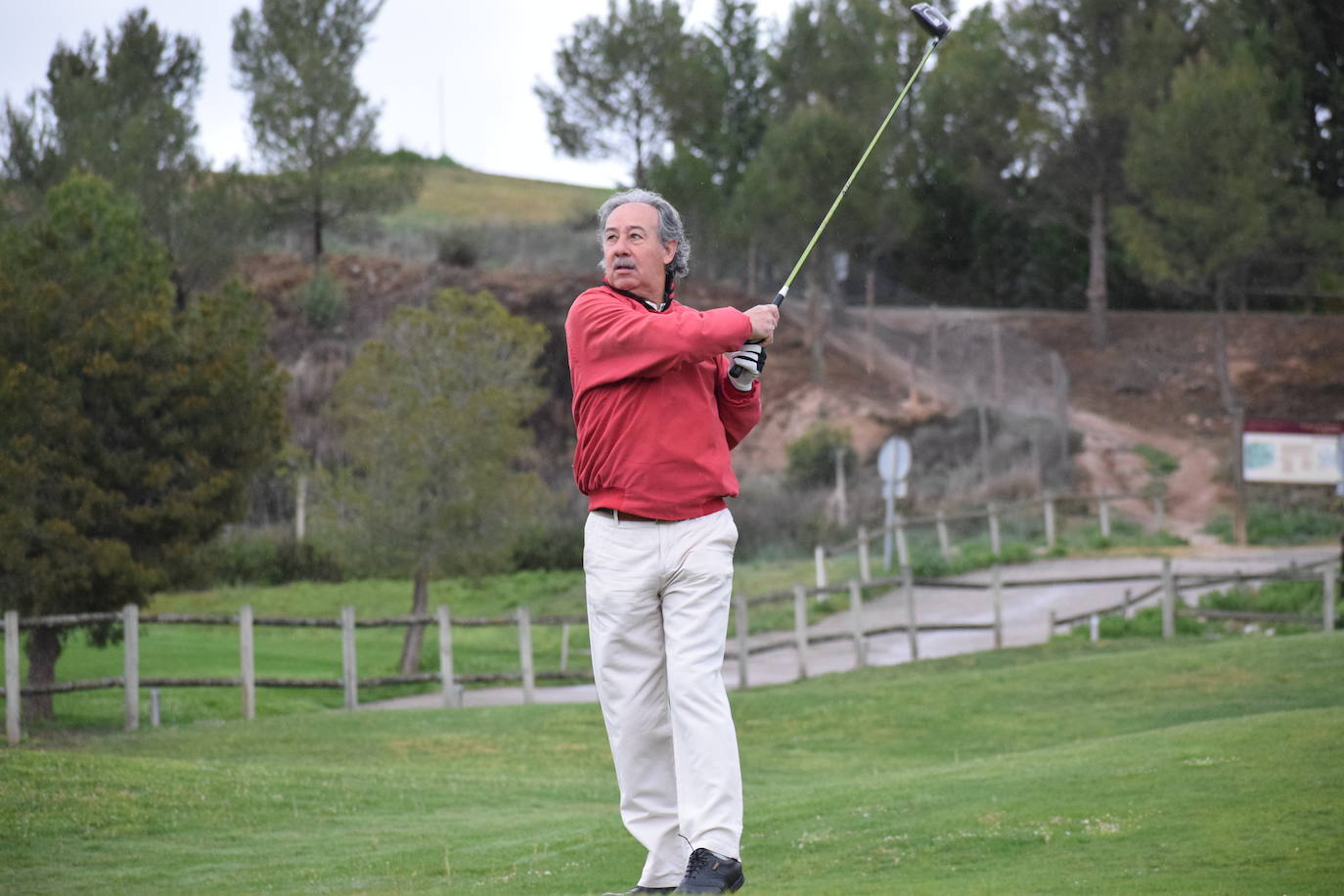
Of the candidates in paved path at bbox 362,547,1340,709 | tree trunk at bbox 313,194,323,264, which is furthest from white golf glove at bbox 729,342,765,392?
tree trunk at bbox 313,194,323,264

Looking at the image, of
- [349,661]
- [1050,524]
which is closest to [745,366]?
[349,661]

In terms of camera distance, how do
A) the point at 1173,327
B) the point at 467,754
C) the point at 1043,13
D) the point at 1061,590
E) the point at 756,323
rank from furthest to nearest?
the point at 1173,327
the point at 1043,13
the point at 1061,590
the point at 467,754
the point at 756,323

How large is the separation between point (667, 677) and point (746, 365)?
3.19ft

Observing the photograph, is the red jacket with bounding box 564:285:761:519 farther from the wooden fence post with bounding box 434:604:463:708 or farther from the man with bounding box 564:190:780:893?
the wooden fence post with bounding box 434:604:463:708

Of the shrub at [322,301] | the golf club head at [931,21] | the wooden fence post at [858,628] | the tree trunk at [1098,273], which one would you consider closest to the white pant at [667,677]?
the golf club head at [931,21]

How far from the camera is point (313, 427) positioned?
46.9 metres

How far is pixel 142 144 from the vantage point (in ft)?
137

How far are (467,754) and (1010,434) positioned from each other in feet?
106

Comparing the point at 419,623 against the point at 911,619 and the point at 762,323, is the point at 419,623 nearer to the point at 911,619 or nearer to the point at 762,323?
the point at 911,619

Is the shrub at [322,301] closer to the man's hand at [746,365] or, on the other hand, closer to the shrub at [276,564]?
the shrub at [276,564]

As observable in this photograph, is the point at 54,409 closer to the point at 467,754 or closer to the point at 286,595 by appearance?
the point at 467,754

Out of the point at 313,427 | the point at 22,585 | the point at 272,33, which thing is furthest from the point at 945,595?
the point at 272,33

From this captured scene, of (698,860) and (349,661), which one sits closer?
(698,860)

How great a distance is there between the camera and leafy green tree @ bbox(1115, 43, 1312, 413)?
4200 cm
